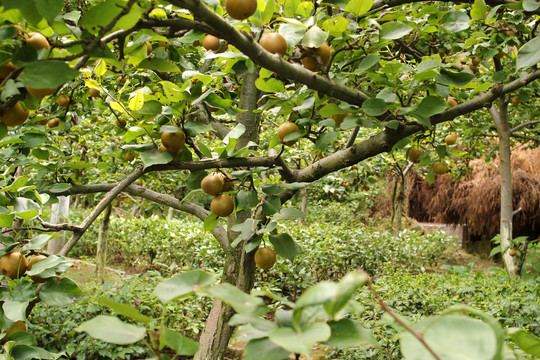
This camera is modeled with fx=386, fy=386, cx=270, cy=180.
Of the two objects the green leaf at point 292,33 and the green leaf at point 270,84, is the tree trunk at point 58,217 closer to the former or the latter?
the green leaf at point 270,84

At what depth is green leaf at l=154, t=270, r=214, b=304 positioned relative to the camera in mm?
382

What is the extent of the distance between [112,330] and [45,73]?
0.31 metres

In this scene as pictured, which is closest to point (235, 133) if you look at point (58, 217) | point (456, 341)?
point (456, 341)

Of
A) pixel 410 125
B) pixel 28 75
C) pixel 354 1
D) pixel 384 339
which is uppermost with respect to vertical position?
pixel 354 1

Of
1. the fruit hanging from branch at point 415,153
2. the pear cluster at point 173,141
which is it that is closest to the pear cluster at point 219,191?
the pear cluster at point 173,141

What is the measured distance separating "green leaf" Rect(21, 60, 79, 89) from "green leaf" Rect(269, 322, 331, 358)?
1.24 ft

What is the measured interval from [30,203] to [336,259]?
3.98m

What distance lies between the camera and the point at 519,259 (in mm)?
4086

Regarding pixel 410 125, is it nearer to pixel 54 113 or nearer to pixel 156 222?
pixel 54 113

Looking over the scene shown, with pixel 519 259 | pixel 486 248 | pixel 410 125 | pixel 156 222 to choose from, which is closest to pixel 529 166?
pixel 486 248

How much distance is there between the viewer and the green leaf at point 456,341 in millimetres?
296

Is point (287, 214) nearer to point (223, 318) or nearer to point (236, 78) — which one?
point (236, 78)

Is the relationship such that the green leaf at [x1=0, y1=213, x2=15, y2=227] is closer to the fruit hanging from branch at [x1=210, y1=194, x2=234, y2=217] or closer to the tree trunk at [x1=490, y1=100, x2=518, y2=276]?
the fruit hanging from branch at [x1=210, y1=194, x2=234, y2=217]

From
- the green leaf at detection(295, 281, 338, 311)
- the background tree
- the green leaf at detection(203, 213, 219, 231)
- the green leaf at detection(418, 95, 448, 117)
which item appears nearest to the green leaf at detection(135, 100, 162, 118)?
the background tree
